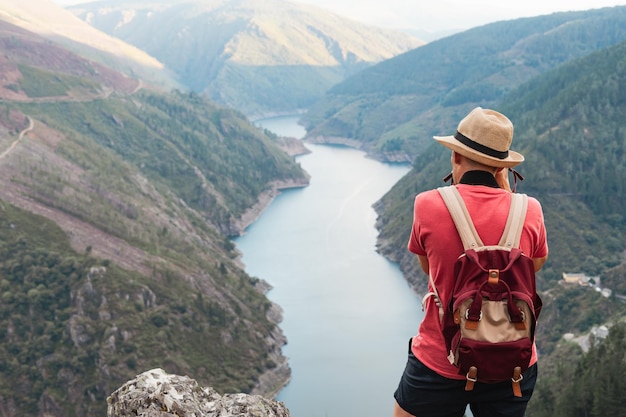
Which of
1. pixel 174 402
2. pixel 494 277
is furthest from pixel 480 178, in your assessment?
pixel 174 402

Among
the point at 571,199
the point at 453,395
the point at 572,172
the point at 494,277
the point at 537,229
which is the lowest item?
the point at 571,199

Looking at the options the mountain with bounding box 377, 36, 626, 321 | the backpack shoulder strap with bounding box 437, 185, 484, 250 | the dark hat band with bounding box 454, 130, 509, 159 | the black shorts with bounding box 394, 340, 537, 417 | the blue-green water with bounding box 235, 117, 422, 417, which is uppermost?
the dark hat band with bounding box 454, 130, 509, 159

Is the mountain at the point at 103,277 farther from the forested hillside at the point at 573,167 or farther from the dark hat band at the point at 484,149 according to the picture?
the dark hat band at the point at 484,149

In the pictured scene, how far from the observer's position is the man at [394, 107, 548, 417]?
7.51 metres

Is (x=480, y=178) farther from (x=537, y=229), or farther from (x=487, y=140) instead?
(x=537, y=229)

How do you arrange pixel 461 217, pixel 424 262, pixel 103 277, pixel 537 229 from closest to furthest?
pixel 461 217, pixel 537 229, pixel 424 262, pixel 103 277

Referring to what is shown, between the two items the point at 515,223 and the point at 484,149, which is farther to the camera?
the point at 484,149

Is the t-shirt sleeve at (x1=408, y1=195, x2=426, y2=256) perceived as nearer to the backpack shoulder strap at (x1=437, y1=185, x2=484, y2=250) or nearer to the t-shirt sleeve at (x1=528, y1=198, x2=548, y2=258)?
the backpack shoulder strap at (x1=437, y1=185, x2=484, y2=250)

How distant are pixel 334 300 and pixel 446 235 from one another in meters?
96.5

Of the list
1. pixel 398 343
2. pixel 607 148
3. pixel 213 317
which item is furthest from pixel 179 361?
pixel 607 148

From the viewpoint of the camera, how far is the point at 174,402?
32.7 feet

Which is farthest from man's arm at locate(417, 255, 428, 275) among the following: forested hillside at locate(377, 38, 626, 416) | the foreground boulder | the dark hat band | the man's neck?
forested hillside at locate(377, 38, 626, 416)

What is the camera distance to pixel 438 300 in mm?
7633

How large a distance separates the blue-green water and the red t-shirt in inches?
2459
